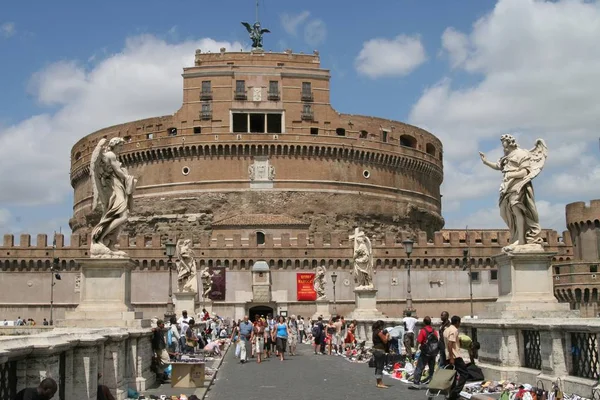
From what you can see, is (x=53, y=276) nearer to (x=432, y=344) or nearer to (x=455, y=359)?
(x=432, y=344)

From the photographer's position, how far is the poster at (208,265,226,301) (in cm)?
5034

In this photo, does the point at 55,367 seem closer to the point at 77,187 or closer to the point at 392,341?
the point at 392,341

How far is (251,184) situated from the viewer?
60.6 m

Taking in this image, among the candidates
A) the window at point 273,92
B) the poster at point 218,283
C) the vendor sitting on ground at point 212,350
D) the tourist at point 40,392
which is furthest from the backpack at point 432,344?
the window at point 273,92

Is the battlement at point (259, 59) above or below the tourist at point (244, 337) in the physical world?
above

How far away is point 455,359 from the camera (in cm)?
934

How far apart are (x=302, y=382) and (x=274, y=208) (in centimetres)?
4751

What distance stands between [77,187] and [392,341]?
58.6m

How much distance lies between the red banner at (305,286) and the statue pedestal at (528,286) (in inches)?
1594

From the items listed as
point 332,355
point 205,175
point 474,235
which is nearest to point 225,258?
point 205,175

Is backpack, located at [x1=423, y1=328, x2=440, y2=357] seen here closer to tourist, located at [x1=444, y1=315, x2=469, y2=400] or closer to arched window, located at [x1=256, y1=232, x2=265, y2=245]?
tourist, located at [x1=444, y1=315, x2=469, y2=400]

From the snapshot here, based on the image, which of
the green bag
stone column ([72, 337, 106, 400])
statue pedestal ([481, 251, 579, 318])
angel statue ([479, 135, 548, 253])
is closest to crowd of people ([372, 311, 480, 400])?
the green bag

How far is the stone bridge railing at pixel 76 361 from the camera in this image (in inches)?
233

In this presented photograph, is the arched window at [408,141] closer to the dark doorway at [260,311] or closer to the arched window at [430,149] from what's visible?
the arched window at [430,149]
